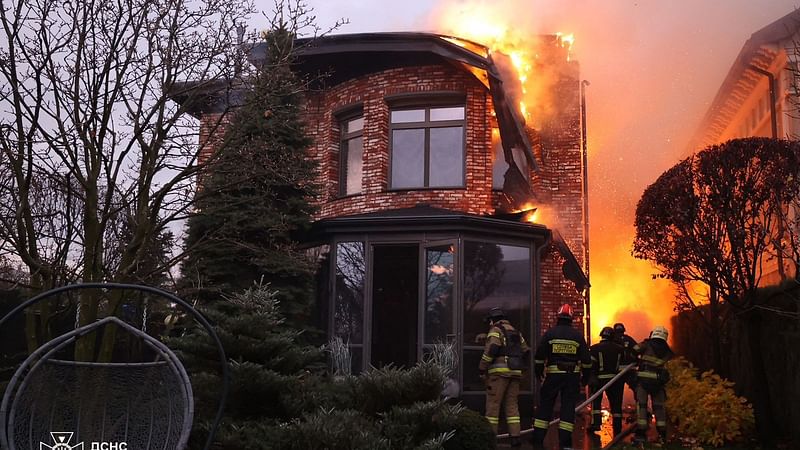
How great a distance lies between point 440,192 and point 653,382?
18.4 feet

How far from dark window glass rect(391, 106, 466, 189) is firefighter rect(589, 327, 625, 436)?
439cm

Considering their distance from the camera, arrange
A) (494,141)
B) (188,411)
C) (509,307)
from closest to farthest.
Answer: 1. (188,411)
2. (509,307)
3. (494,141)

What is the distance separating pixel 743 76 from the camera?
20453mm

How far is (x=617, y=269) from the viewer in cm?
2458

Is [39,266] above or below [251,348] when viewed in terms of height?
above

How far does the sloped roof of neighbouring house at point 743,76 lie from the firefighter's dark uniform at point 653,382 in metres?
6.04

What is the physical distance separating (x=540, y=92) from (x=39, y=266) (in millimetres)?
10897

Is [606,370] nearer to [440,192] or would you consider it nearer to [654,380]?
[654,380]

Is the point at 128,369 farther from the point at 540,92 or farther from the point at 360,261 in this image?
the point at 540,92

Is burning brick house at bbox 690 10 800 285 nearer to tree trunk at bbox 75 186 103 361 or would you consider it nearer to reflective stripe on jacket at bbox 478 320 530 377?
reflective stripe on jacket at bbox 478 320 530 377

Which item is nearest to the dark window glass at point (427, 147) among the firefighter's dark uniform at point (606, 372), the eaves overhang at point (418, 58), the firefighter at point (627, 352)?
the eaves overhang at point (418, 58)

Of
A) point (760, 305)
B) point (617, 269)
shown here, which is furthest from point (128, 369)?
point (617, 269)

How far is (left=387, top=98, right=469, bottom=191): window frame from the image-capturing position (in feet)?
49.1

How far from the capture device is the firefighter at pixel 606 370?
11727mm
